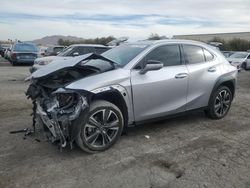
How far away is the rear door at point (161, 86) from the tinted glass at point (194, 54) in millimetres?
226

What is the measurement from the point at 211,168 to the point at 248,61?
841 inches

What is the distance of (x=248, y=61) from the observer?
23.8 meters

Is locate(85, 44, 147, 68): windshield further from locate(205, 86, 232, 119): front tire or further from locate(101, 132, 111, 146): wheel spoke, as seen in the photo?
locate(205, 86, 232, 119): front tire

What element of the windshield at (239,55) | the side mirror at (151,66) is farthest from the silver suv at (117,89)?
the windshield at (239,55)

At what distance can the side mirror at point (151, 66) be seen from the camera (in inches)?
205

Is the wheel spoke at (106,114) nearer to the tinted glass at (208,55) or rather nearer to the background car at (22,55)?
the tinted glass at (208,55)

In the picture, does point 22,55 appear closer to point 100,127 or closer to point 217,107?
point 217,107

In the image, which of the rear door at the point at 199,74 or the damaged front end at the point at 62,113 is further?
the rear door at the point at 199,74

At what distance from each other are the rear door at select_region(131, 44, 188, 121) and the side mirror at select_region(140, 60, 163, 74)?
8 cm

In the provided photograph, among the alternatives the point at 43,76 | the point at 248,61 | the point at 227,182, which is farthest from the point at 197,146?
the point at 248,61

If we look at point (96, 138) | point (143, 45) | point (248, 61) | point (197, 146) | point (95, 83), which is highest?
point (143, 45)

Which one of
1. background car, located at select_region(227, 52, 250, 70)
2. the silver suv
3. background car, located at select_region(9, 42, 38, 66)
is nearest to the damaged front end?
the silver suv

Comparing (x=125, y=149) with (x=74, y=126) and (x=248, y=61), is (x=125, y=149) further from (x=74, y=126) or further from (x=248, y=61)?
(x=248, y=61)

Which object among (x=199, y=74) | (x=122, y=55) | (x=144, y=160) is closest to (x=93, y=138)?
(x=144, y=160)
